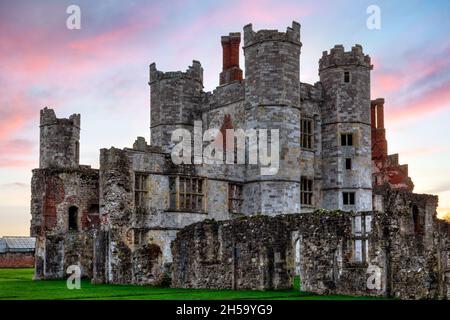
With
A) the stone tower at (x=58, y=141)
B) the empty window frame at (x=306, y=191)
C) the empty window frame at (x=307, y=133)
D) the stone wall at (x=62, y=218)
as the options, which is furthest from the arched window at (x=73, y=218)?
the empty window frame at (x=307, y=133)

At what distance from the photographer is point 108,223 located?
1344 inches

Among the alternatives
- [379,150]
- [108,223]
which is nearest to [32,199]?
[108,223]

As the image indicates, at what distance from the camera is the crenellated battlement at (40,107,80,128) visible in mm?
45281

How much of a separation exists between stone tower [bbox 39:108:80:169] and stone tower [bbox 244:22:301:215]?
12.0 m

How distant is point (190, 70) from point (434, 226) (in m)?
19.6

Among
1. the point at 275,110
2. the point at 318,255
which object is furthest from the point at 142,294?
the point at 275,110

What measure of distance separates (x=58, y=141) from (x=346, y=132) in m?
18.1

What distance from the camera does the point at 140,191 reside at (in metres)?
35.2

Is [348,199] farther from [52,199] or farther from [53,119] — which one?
[53,119]

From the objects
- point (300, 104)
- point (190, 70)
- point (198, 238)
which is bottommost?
point (198, 238)

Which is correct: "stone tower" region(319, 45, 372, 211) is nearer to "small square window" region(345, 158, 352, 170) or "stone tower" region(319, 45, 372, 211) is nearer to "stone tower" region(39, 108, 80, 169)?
"small square window" region(345, 158, 352, 170)

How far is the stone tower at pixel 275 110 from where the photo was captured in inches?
1558

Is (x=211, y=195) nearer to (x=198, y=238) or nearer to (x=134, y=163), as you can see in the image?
(x=134, y=163)

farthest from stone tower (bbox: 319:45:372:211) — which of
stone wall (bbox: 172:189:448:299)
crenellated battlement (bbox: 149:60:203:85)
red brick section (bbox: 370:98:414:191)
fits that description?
stone wall (bbox: 172:189:448:299)
